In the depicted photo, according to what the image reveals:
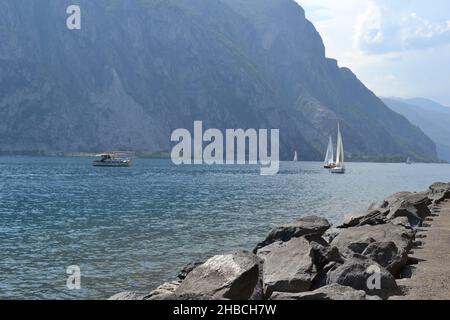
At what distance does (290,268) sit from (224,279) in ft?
12.4

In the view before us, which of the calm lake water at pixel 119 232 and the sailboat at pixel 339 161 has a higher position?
the sailboat at pixel 339 161

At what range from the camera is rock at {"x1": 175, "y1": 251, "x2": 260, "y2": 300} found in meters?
13.1

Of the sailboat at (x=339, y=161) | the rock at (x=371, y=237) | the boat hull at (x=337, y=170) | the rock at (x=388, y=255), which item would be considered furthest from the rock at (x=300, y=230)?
the sailboat at (x=339, y=161)

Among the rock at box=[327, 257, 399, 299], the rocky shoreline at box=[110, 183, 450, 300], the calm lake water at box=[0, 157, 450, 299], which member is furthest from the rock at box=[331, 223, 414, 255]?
the calm lake water at box=[0, 157, 450, 299]

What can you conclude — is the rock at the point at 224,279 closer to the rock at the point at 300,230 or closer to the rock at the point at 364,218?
the rock at the point at 300,230

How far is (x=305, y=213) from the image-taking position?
52094 mm

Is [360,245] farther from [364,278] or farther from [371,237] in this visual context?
[364,278]

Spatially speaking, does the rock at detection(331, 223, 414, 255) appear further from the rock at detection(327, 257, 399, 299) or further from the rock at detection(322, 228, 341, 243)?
the rock at detection(322, 228, 341, 243)

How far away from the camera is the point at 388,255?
61.3ft

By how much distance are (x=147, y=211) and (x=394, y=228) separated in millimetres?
32575

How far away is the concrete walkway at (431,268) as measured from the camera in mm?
15297

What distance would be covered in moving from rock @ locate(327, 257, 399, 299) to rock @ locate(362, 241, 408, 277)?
2326 mm

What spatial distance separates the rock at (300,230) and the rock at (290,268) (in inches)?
240
